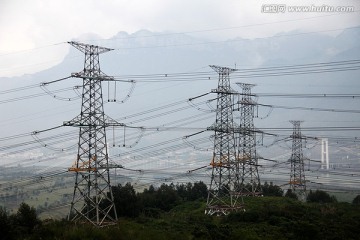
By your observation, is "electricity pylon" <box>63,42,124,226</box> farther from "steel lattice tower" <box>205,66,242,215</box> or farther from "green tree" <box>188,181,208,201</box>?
"green tree" <box>188,181,208,201</box>

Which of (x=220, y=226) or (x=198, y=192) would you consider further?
(x=198, y=192)

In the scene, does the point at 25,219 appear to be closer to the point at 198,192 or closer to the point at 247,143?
the point at 247,143

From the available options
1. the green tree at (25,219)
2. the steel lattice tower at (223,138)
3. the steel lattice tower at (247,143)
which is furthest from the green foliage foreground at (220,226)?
the steel lattice tower at (247,143)

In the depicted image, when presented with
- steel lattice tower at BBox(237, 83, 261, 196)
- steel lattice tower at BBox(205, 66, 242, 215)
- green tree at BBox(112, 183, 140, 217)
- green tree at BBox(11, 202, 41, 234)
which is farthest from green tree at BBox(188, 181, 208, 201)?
green tree at BBox(11, 202, 41, 234)

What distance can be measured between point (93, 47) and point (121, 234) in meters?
14.5

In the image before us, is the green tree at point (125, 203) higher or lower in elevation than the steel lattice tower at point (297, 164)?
lower

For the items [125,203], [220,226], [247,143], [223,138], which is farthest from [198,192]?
[220,226]

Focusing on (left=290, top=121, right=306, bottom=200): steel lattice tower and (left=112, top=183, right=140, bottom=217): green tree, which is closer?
(left=112, top=183, right=140, bottom=217): green tree

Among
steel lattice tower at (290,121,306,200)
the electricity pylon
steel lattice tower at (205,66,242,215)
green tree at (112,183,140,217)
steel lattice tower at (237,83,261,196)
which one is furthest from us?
steel lattice tower at (290,121,306,200)

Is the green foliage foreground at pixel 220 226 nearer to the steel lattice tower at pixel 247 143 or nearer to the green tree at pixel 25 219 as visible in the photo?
the green tree at pixel 25 219

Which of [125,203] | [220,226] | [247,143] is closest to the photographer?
[220,226]

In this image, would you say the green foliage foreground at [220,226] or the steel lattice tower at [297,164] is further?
the steel lattice tower at [297,164]

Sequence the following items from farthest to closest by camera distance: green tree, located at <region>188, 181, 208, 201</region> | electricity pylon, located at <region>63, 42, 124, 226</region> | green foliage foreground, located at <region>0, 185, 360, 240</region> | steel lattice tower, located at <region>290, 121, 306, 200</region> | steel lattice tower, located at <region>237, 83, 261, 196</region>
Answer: green tree, located at <region>188, 181, 208, 201</region> → steel lattice tower, located at <region>290, 121, 306, 200</region> → steel lattice tower, located at <region>237, 83, 261, 196</region> → electricity pylon, located at <region>63, 42, 124, 226</region> → green foliage foreground, located at <region>0, 185, 360, 240</region>

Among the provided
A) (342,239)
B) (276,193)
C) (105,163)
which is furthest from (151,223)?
(276,193)
